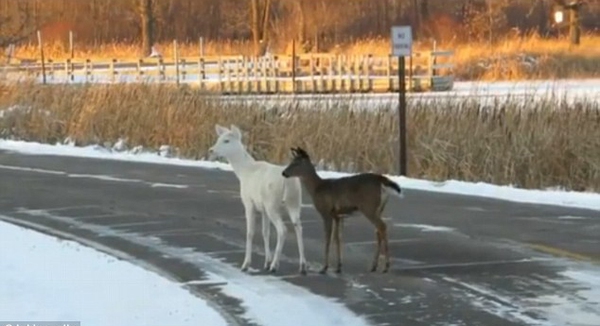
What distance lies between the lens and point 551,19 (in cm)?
6700

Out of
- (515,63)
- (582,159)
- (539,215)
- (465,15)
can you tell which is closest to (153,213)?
(539,215)

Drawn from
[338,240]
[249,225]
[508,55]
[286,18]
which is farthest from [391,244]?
[286,18]

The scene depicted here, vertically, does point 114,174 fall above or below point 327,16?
below

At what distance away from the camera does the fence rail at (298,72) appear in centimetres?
4041

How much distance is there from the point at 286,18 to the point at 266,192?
5188cm

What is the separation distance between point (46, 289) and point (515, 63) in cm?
3607

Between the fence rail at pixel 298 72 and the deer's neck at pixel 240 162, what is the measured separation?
2854 cm

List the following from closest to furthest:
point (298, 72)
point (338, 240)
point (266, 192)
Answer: point (266, 192) < point (338, 240) < point (298, 72)

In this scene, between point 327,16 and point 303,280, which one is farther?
point 327,16

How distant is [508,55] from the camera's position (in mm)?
45469

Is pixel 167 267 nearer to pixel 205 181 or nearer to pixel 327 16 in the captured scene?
pixel 205 181

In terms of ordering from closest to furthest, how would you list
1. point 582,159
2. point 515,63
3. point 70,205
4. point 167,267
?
1. point 167,267
2. point 70,205
3. point 582,159
4. point 515,63

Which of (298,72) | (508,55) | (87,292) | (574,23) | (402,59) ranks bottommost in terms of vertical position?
(87,292)

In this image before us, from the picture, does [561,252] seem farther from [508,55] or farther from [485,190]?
[508,55]
